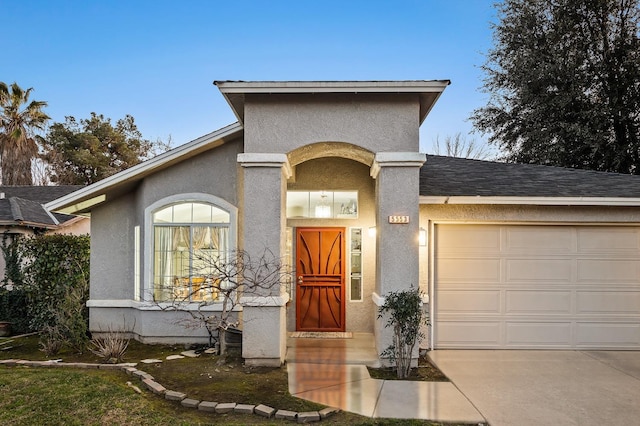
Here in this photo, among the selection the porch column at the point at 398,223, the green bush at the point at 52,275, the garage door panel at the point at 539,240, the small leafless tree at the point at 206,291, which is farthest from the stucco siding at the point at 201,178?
the garage door panel at the point at 539,240

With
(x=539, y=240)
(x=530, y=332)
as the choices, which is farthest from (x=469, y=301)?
(x=539, y=240)

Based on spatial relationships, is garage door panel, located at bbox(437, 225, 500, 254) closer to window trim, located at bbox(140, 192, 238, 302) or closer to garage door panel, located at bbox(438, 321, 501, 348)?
garage door panel, located at bbox(438, 321, 501, 348)

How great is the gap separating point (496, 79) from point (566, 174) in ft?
33.2

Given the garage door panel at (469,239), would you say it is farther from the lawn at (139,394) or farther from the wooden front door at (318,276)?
the lawn at (139,394)

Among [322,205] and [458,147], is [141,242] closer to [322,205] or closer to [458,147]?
[322,205]

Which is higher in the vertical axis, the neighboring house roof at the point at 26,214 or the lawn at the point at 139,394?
the neighboring house roof at the point at 26,214

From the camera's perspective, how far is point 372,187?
31.0 ft

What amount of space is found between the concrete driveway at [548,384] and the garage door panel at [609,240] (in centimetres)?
195

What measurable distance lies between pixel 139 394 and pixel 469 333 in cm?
586

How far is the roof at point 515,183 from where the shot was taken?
8164mm

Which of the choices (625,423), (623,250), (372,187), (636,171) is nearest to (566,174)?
(623,250)

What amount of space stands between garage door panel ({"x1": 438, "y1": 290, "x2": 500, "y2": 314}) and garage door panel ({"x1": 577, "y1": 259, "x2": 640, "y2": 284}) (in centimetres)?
174

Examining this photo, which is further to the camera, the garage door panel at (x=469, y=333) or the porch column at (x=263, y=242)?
the garage door panel at (x=469, y=333)

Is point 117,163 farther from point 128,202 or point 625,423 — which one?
point 625,423
